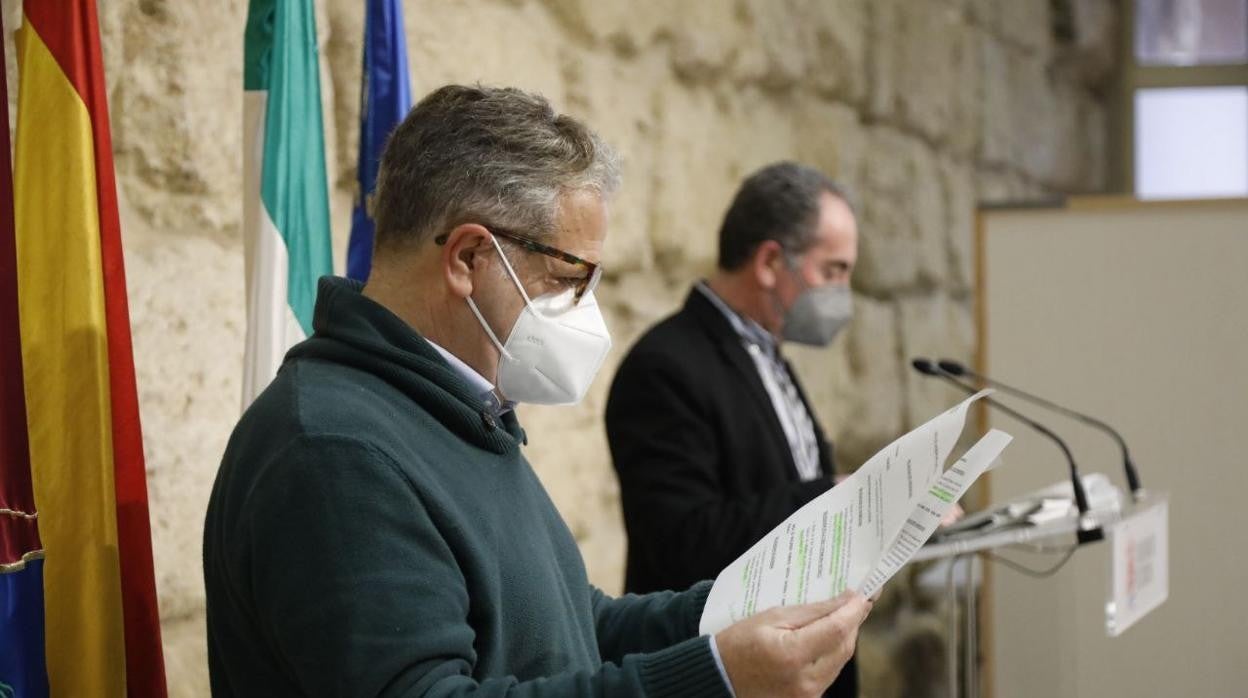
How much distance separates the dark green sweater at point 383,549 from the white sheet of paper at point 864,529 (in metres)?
0.13

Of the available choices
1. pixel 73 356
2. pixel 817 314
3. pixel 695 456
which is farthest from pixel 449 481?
pixel 817 314

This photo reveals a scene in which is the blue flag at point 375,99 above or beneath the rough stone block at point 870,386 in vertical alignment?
above

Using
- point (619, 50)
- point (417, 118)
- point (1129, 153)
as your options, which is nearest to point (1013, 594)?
point (619, 50)

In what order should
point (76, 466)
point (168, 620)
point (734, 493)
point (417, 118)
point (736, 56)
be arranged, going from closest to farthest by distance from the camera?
1. point (417, 118)
2. point (76, 466)
3. point (168, 620)
4. point (734, 493)
5. point (736, 56)

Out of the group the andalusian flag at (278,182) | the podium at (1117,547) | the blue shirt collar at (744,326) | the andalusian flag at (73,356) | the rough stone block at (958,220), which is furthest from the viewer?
the rough stone block at (958,220)

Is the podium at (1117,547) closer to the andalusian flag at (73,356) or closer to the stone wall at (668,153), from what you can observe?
the stone wall at (668,153)

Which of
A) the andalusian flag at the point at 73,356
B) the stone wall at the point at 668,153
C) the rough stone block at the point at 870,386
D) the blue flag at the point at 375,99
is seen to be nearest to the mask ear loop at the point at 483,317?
the andalusian flag at the point at 73,356

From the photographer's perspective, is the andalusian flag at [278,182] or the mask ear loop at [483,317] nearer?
the mask ear loop at [483,317]

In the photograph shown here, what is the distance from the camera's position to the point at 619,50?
382cm

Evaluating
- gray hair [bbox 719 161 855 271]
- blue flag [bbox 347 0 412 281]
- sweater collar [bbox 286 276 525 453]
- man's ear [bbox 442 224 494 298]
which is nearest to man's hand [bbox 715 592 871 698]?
sweater collar [bbox 286 276 525 453]

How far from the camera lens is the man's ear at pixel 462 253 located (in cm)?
164

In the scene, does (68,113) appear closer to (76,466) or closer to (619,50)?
(76,466)

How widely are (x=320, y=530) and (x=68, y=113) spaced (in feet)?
2.33

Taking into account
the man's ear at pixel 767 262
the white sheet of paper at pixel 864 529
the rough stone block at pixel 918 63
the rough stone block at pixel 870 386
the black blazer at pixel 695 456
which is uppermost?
the rough stone block at pixel 918 63
